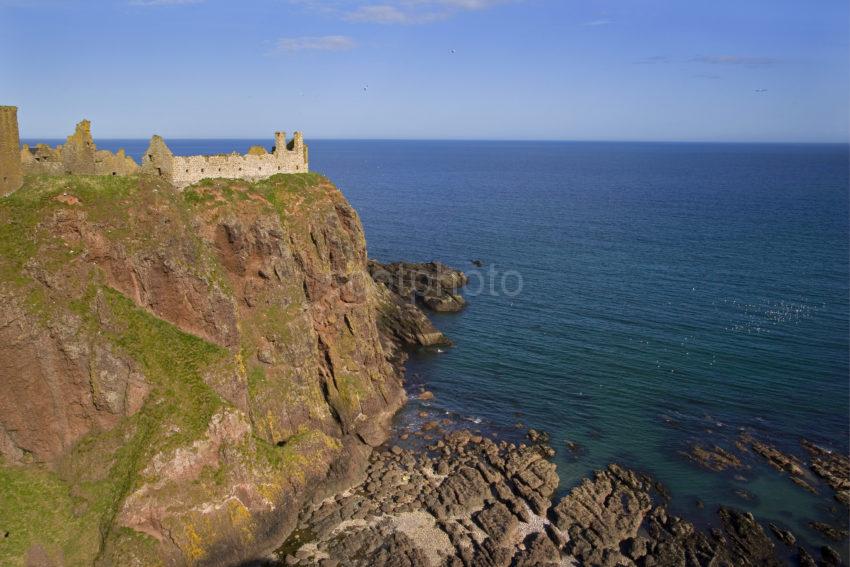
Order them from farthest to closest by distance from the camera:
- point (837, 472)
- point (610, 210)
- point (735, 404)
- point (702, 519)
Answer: point (610, 210) → point (735, 404) → point (837, 472) → point (702, 519)

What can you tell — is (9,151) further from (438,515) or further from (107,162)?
(438,515)

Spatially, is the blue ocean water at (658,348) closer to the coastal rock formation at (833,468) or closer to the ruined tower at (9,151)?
the coastal rock formation at (833,468)

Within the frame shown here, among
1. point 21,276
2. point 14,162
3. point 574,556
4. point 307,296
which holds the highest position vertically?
point 14,162

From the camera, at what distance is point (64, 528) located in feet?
123

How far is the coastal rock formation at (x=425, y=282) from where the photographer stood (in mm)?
91438

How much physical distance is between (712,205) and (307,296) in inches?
6444

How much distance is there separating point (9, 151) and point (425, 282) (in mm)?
61524

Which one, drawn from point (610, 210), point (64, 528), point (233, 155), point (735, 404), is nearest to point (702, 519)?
point (735, 404)

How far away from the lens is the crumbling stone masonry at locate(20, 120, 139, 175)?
154 ft

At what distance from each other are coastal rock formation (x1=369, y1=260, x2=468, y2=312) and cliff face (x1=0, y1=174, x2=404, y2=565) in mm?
39123

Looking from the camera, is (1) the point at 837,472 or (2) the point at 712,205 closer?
(1) the point at 837,472

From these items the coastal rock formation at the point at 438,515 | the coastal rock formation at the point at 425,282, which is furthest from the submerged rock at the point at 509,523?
the coastal rock formation at the point at 425,282

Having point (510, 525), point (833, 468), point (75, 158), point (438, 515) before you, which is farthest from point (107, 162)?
point (833, 468)

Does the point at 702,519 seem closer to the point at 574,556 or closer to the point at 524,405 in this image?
the point at 574,556
